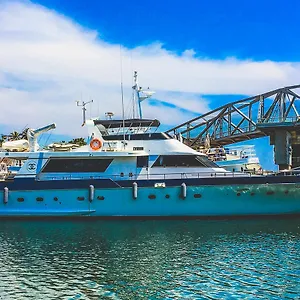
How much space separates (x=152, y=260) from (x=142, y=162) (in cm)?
1003

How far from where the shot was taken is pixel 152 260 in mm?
15289

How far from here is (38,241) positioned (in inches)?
741

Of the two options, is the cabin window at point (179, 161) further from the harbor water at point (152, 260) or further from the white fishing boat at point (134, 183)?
the harbor water at point (152, 260)

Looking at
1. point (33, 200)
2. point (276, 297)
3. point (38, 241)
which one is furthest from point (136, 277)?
point (33, 200)

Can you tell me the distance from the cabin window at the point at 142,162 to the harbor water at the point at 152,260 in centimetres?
350

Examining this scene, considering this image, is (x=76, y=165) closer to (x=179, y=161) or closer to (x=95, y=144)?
(x=95, y=144)

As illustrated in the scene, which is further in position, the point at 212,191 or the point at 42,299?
the point at 212,191

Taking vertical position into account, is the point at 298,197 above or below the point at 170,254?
above

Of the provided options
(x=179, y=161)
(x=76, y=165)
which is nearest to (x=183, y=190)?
(x=179, y=161)

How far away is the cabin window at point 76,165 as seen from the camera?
24.7m

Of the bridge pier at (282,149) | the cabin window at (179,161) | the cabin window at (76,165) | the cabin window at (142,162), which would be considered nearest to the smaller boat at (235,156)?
the cabin window at (179,161)

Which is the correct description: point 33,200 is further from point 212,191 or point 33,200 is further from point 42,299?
point 42,299

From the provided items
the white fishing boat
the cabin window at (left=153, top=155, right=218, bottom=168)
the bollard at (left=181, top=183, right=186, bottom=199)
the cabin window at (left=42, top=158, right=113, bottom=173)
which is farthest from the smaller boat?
the cabin window at (left=42, top=158, right=113, bottom=173)

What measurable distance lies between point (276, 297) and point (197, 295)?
7.03 feet
